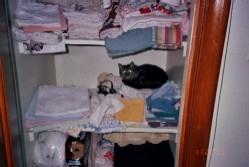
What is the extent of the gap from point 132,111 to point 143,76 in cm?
29

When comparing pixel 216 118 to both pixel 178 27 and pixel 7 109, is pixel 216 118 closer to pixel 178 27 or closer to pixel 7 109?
pixel 178 27

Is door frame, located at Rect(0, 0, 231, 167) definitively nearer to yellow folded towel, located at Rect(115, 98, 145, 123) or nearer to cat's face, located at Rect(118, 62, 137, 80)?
yellow folded towel, located at Rect(115, 98, 145, 123)

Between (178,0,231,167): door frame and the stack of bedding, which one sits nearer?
(178,0,231,167): door frame

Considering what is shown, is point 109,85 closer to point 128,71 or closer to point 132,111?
point 128,71

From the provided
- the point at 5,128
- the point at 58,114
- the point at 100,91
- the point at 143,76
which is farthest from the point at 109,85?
the point at 5,128

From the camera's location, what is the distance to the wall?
25.5 inches

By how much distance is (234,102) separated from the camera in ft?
2.39

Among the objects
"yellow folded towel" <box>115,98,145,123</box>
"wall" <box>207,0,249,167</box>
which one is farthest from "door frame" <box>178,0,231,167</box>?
"yellow folded towel" <box>115,98,145,123</box>

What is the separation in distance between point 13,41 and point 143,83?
2.17 feet

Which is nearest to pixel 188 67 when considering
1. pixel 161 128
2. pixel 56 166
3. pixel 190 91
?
pixel 190 91

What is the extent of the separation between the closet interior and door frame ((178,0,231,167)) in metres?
0.05

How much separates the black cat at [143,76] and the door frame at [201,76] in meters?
0.49

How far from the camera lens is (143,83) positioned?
1.15 meters

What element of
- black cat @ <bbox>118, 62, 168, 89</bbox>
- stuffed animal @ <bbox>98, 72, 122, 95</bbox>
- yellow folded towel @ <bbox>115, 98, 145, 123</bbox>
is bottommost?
yellow folded towel @ <bbox>115, 98, 145, 123</bbox>
